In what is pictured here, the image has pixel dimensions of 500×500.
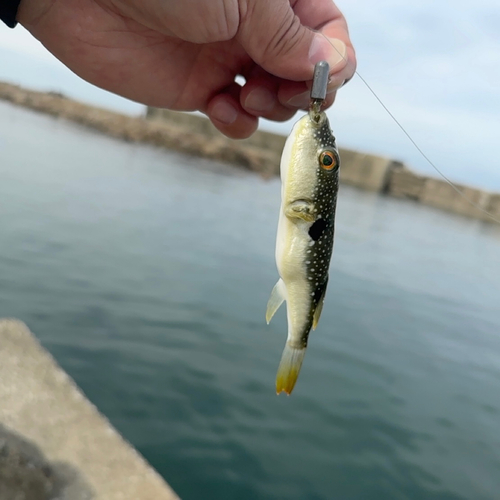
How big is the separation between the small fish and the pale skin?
0.67 metres

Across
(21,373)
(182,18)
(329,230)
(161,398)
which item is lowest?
(161,398)

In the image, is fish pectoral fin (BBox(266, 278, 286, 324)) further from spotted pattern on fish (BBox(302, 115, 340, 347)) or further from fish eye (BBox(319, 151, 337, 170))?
fish eye (BBox(319, 151, 337, 170))

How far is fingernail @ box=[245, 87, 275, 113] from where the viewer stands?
3443mm

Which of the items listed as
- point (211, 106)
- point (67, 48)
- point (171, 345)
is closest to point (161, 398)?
point (171, 345)

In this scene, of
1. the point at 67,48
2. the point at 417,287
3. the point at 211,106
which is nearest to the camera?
the point at 67,48

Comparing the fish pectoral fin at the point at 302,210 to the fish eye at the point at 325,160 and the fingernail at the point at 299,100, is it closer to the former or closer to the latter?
the fish eye at the point at 325,160

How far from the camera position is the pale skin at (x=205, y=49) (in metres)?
2.85

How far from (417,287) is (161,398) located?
8942 mm

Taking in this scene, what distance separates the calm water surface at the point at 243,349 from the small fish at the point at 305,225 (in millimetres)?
2656

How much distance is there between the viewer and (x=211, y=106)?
3.78 m

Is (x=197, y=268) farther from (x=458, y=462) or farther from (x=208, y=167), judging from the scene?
(x=208, y=167)

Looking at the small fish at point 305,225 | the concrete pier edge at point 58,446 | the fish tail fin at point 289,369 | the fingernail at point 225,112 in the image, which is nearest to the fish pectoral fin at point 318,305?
the small fish at point 305,225

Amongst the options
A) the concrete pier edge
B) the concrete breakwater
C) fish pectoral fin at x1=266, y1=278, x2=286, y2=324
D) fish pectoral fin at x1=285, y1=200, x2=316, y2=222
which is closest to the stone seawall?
the concrete breakwater

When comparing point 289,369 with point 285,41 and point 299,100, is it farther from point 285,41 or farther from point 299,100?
point 299,100
